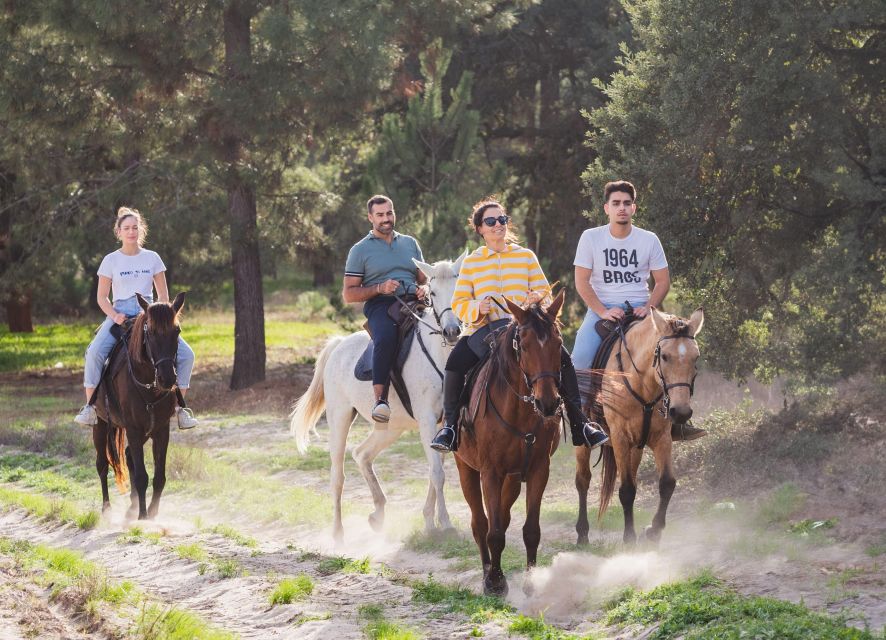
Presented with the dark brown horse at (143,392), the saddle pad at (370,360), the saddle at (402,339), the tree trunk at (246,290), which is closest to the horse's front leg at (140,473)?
the dark brown horse at (143,392)

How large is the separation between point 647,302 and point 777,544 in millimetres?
2251

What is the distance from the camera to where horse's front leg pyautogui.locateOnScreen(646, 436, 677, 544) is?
353 inches

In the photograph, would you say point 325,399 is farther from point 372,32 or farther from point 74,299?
point 74,299

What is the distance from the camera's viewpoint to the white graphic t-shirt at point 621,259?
9375mm

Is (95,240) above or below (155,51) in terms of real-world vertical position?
below

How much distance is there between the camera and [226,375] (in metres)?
26.3

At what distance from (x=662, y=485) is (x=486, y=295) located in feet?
7.53

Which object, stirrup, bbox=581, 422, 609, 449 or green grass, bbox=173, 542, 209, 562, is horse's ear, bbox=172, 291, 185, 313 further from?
stirrup, bbox=581, 422, 609, 449

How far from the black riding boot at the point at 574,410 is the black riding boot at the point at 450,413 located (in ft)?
2.54

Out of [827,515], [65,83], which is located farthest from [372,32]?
[827,515]

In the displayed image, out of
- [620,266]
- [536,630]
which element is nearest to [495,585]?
[536,630]

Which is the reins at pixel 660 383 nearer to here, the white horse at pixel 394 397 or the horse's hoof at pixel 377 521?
the white horse at pixel 394 397

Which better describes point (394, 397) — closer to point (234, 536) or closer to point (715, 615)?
point (234, 536)

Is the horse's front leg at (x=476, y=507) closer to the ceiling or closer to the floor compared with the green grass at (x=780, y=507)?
closer to the ceiling
